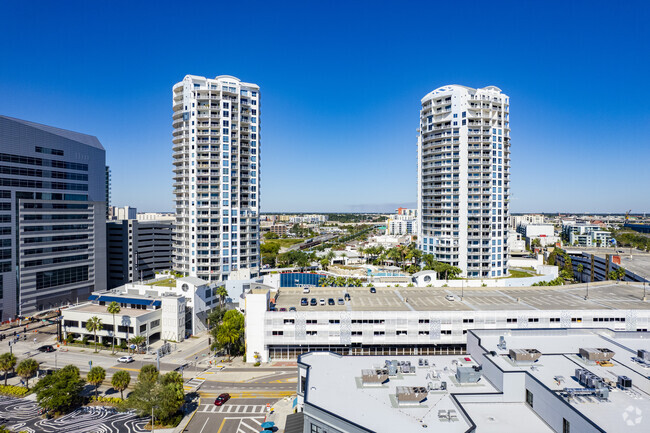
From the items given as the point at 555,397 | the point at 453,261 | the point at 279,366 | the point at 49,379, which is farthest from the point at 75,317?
the point at 453,261

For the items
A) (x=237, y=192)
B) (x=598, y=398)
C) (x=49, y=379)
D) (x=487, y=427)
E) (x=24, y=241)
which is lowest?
(x=49, y=379)

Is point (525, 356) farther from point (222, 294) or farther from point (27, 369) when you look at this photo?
point (222, 294)

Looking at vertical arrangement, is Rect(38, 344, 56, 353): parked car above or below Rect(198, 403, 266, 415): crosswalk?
above

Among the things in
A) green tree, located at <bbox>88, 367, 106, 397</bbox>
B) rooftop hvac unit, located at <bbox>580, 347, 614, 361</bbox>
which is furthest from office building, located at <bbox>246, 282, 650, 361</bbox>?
rooftop hvac unit, located at <bbox>580, 347, 614, 361</bbox>

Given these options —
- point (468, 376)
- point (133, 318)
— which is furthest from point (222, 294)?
point (468, 376)

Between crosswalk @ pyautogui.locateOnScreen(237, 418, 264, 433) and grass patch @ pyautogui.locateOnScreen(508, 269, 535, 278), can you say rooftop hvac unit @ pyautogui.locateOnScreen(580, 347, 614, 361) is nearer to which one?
crosswalk @ pyautogui.locateOnScreen(237, 418, 264, 433)

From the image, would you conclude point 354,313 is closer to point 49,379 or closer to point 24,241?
point 49,379
